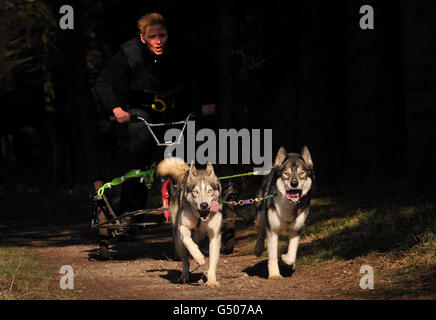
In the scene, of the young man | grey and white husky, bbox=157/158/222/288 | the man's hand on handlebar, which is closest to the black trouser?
the young man

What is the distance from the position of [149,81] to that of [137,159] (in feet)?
3.46

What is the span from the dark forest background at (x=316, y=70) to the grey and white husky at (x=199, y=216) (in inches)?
109

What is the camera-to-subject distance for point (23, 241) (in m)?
15.2

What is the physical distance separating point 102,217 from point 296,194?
133 inches

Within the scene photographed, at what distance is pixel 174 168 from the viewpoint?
31.3ft

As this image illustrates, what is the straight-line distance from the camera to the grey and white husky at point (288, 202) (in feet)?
27.5

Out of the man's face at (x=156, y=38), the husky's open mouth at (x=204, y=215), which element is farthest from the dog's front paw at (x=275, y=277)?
the man's face at (x=156, y=38)

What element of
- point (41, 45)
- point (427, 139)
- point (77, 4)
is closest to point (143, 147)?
point (427, 139)

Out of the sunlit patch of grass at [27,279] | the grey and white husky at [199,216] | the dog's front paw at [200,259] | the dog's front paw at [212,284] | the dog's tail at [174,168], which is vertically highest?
the dog's tail at [174,168]

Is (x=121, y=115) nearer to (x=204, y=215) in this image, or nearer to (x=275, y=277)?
(x=204, y=215)

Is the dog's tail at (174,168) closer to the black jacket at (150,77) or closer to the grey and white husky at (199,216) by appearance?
the grey and white husky at (199,216)

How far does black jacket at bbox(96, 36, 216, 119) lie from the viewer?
9.99 m

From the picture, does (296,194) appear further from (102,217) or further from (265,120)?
(265,120)

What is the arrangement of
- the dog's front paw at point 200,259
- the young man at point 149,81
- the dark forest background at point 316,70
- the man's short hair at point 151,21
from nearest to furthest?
the dog's front paw at point 200,259
the man's short hair at point 151,21
the young man at point 149,81
the dark forest background at point 316,70
